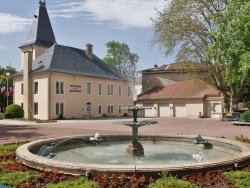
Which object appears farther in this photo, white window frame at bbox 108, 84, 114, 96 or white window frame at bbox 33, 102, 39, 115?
white window frame at bbox 108, 84, 114, 96

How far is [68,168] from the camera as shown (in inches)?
266

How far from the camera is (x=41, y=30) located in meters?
55.2

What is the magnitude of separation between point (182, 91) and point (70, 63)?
19311 mm

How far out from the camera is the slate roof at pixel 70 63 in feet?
140

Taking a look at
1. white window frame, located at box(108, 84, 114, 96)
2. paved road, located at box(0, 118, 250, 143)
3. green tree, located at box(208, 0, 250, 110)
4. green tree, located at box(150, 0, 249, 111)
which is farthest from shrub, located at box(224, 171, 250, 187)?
white window frame, located at box(108, 84, 114, 96)

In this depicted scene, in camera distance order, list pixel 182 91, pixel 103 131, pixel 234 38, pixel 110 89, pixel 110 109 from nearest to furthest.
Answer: pixel 103 131 → pixel 234 38 → pixel 110 89 → pixel 110 109 → pixel 182 91

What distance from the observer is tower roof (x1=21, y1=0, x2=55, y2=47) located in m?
54.3

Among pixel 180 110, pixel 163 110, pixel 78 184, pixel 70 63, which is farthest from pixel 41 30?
pixel 78 184

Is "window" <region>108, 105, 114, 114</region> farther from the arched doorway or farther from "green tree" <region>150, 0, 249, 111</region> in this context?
"green tree" <region>150, 0, 249, 111</region>

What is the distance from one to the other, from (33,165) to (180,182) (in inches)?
142

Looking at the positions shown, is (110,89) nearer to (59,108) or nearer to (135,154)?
(59,108)

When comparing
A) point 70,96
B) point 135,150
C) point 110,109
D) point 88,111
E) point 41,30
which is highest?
point 41,30

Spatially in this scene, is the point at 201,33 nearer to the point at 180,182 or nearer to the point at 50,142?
the point at 50,142

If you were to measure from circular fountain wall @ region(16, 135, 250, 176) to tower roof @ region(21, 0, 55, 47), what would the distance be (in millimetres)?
44504
